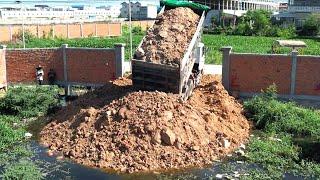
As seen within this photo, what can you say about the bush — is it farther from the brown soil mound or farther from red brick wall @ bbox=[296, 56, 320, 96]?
red brick wall @ bbox=[296, 56, 320, 96]

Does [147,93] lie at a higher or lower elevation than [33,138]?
higher

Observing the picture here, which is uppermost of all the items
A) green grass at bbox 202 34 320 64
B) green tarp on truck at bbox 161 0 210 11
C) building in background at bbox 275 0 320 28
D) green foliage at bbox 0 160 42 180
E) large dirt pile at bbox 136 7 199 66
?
building in background at bbox 275 0 320 28

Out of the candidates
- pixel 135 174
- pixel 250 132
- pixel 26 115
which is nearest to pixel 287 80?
pixel 250 132

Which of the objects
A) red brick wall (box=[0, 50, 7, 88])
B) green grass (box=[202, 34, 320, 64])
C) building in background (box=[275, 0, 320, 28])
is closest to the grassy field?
green grass (box=[202, 34, 320, 64])

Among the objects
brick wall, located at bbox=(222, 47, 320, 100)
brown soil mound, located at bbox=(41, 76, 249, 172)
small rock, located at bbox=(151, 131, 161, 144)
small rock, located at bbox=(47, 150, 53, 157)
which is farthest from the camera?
brick wall, located at bbox=(222, 47, 320, 100)

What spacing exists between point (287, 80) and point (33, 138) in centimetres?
872

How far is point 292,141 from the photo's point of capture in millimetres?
12062

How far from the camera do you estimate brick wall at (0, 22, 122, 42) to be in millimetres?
41219

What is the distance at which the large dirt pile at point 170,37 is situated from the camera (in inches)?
522

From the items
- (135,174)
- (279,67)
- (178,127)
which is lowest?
(135,174)

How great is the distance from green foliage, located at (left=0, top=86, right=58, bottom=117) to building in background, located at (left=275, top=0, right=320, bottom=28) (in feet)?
178

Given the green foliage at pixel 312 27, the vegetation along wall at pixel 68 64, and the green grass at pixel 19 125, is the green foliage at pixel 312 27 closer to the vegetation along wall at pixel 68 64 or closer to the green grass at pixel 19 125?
the vegetation along wall at pixel 68 64

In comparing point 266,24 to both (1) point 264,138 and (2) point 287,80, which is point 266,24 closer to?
(2) point 287,80

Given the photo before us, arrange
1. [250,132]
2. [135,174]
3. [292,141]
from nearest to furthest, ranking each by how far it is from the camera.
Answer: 1. [135,174]
2. [292,141]
3. [250,132]
